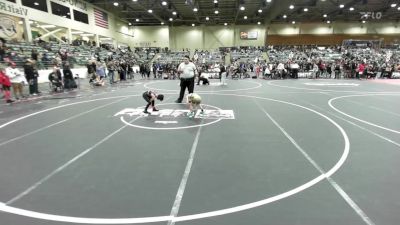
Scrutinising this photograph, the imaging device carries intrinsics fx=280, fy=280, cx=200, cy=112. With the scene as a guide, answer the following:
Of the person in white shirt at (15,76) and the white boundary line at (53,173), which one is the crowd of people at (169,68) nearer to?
the person in white shirt at (15,76)

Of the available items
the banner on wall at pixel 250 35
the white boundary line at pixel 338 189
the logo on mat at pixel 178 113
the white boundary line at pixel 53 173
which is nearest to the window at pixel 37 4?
the logo on mat at pixel 178 113

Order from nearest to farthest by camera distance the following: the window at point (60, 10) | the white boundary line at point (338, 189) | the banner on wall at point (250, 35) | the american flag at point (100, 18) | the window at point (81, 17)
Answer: the white boundary line at point (338, 189)
the window at point (60, 10)
the window at point (81, 17)
the american flag at point (100, 18)
the banner on wall at point (250, 35)

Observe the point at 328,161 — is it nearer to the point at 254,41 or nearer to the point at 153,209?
the point at 153,209

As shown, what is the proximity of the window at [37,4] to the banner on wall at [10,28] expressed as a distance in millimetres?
1568

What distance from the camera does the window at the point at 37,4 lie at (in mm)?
22211

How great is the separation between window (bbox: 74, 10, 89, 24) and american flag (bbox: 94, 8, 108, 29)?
2.02 m

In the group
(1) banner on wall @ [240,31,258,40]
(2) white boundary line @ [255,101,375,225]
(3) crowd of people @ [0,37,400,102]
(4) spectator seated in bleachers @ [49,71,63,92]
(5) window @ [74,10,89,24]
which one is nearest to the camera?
(2) white boundary line @ [255,101,375,225]

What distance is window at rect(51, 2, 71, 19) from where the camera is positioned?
25.5 meters

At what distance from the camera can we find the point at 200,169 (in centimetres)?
416

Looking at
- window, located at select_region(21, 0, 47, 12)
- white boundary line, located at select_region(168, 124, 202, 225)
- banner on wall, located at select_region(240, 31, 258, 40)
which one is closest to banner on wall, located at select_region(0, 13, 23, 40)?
window, located at select_region(21, 0, 47, 12)

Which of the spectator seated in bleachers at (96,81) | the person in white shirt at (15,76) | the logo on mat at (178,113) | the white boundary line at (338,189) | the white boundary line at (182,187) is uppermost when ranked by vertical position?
the person in white shirt at (15,76)

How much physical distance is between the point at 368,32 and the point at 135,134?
49.7 m

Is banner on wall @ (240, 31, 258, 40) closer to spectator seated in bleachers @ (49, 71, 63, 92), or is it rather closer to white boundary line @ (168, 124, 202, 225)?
spectator seated in bleachers @ (49, 71, 63, 92)

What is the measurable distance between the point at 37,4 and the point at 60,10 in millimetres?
3179
